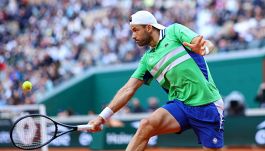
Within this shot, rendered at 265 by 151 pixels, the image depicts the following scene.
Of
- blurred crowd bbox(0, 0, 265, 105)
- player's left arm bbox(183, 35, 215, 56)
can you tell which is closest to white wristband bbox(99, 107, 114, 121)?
player's left arm bbox(183, 35, 215, 56)

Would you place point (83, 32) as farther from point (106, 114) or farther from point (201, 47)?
point (201, 47)

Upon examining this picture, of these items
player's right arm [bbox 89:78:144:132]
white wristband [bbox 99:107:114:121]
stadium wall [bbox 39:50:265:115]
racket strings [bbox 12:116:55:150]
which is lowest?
stadium wall [bbox 39:50:265:115]

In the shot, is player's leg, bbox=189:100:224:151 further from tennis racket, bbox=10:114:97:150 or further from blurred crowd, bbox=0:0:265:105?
blurred crowd, bbox=0:0:265:105

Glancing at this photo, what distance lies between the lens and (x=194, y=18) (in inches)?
861

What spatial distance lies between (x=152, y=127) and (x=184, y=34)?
3.51ft

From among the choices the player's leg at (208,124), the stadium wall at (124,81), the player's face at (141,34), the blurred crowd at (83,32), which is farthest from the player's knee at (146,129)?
the stadium wall at (124,81)

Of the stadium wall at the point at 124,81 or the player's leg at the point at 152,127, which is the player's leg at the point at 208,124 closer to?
the player's leg at the point at 152,127

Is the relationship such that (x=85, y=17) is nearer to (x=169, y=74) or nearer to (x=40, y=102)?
(x=40, y=102)

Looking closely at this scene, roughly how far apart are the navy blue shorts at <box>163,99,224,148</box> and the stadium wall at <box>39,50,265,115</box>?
1216cm

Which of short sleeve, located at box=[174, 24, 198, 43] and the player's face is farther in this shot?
the player's face

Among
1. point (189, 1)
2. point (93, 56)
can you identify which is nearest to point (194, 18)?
point (189, 1)

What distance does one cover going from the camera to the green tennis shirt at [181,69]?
8328mm

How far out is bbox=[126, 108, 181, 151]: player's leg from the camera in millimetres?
8242

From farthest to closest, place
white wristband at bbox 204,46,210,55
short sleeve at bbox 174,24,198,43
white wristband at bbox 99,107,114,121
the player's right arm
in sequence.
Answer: the player's right arm
white wristband at bbox 99,107,114,121
short sleeve at bbox 174,24,198,43
white wristband at bbox 204,46,210,55
